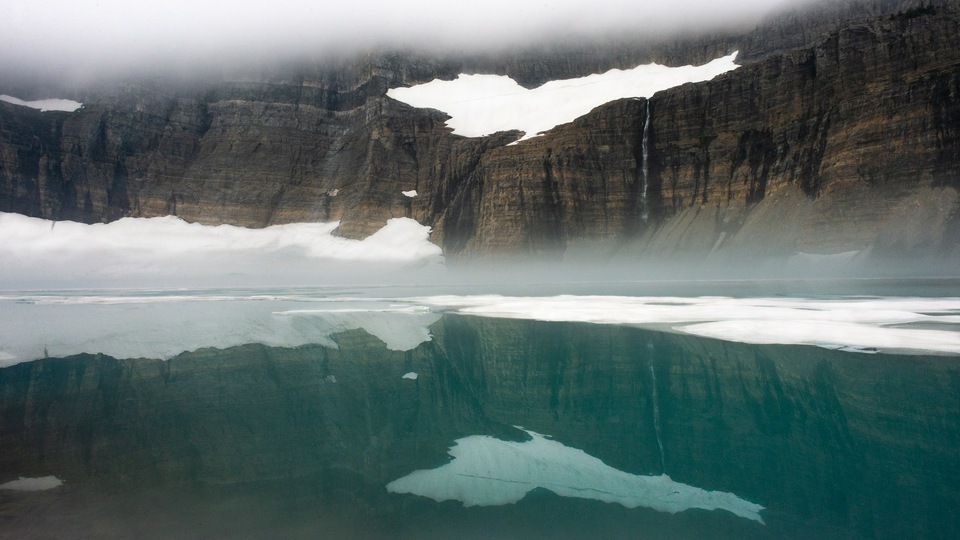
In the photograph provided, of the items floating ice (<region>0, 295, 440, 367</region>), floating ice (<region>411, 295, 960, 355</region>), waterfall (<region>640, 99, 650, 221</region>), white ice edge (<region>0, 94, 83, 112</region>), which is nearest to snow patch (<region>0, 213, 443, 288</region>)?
white ice edge (<region>0, 94, 83, 112</region>)

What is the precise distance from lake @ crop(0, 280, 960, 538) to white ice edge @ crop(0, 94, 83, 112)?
94653 millimetres

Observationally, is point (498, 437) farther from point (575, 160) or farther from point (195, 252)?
point (195, 252)

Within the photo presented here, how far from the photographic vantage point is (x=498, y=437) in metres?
7.93

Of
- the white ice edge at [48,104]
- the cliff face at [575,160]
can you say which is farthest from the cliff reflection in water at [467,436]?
the white ice edge at [48,104]

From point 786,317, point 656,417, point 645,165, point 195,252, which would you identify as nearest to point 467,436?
point 656,417

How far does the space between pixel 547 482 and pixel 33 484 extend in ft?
19.6

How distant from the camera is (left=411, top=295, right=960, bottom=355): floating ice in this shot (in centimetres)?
1389

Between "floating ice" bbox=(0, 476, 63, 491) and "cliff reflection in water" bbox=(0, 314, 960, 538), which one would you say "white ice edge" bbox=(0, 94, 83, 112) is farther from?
"floating ice" bbox=(0, 476, 63, 491)

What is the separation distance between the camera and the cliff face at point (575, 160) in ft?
146

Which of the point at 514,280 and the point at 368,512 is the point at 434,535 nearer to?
the point at 368,512

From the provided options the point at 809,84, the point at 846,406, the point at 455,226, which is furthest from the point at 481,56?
the point at 846,406

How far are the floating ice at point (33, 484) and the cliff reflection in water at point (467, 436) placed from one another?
132 millimetres

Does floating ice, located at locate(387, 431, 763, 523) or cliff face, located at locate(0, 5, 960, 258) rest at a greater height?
cliff face, located at locate(0, 5, 960, 258)

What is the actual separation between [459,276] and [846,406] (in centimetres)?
5716
